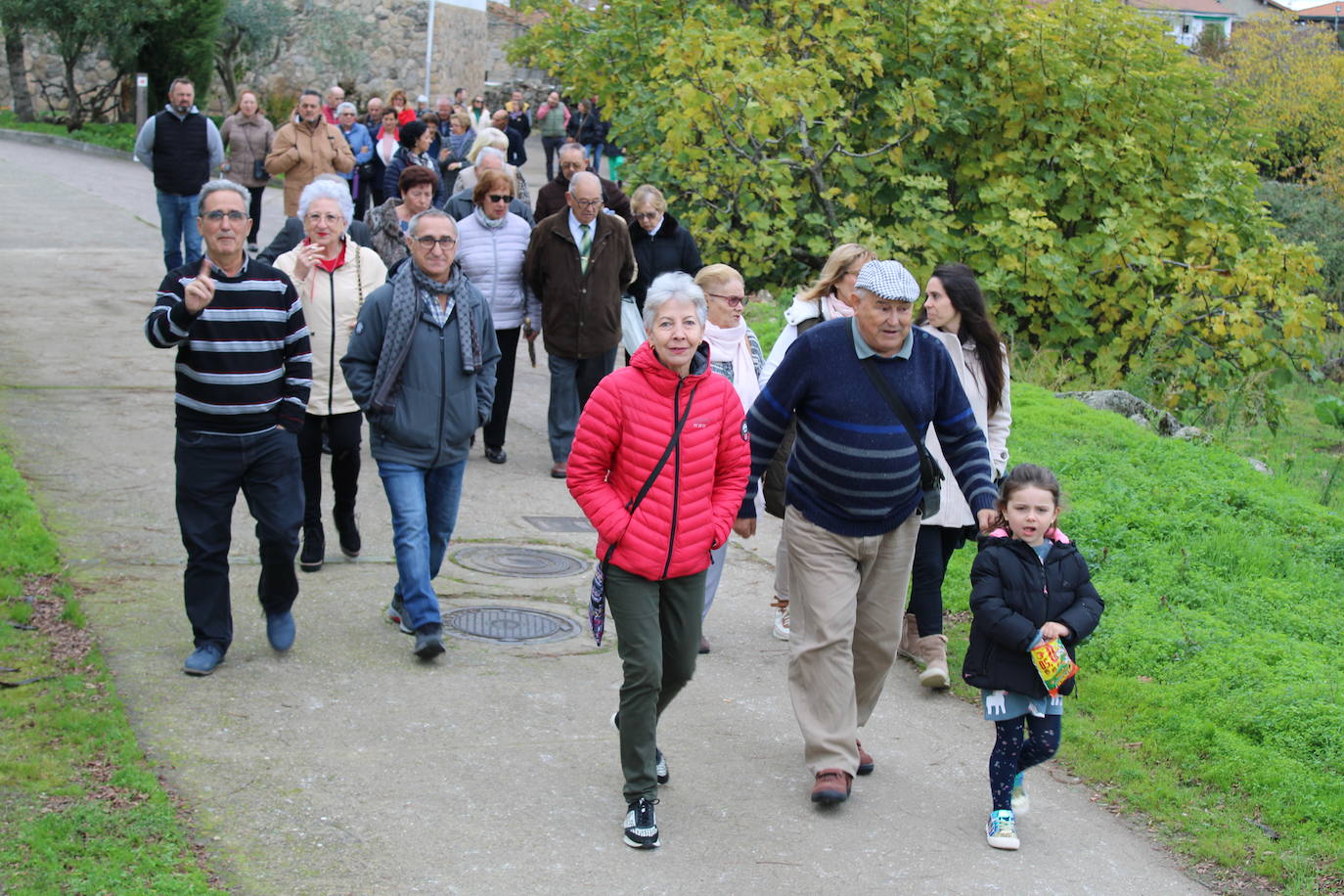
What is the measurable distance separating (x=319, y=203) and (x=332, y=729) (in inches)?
111

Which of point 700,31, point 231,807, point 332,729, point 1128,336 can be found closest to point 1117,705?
point 332,729

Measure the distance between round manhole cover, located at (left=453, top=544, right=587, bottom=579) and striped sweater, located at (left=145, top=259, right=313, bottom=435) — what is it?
193cm

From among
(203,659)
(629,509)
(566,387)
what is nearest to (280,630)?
(203,659)

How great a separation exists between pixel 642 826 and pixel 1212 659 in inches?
117

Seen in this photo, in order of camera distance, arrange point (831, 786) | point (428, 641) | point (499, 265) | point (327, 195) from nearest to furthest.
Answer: point (831, 786), point (428, 641), point (327, 195), point (499, 265)

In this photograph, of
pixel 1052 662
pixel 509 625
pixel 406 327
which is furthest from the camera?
pixel 509 625

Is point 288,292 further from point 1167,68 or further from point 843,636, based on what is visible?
point 1167,68

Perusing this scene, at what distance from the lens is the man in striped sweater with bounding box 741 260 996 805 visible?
5.13 m

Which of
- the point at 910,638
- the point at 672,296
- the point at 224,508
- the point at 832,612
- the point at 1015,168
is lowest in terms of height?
the point at 910,638

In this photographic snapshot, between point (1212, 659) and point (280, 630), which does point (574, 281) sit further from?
point (1212, 659)

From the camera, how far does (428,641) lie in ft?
20.1

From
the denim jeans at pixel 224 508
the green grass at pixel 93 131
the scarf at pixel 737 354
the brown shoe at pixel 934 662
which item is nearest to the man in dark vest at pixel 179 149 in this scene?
the denim jeans at pixel 224 508

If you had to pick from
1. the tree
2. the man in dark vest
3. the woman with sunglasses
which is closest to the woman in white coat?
the woman with sunglasses

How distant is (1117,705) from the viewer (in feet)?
20.3
